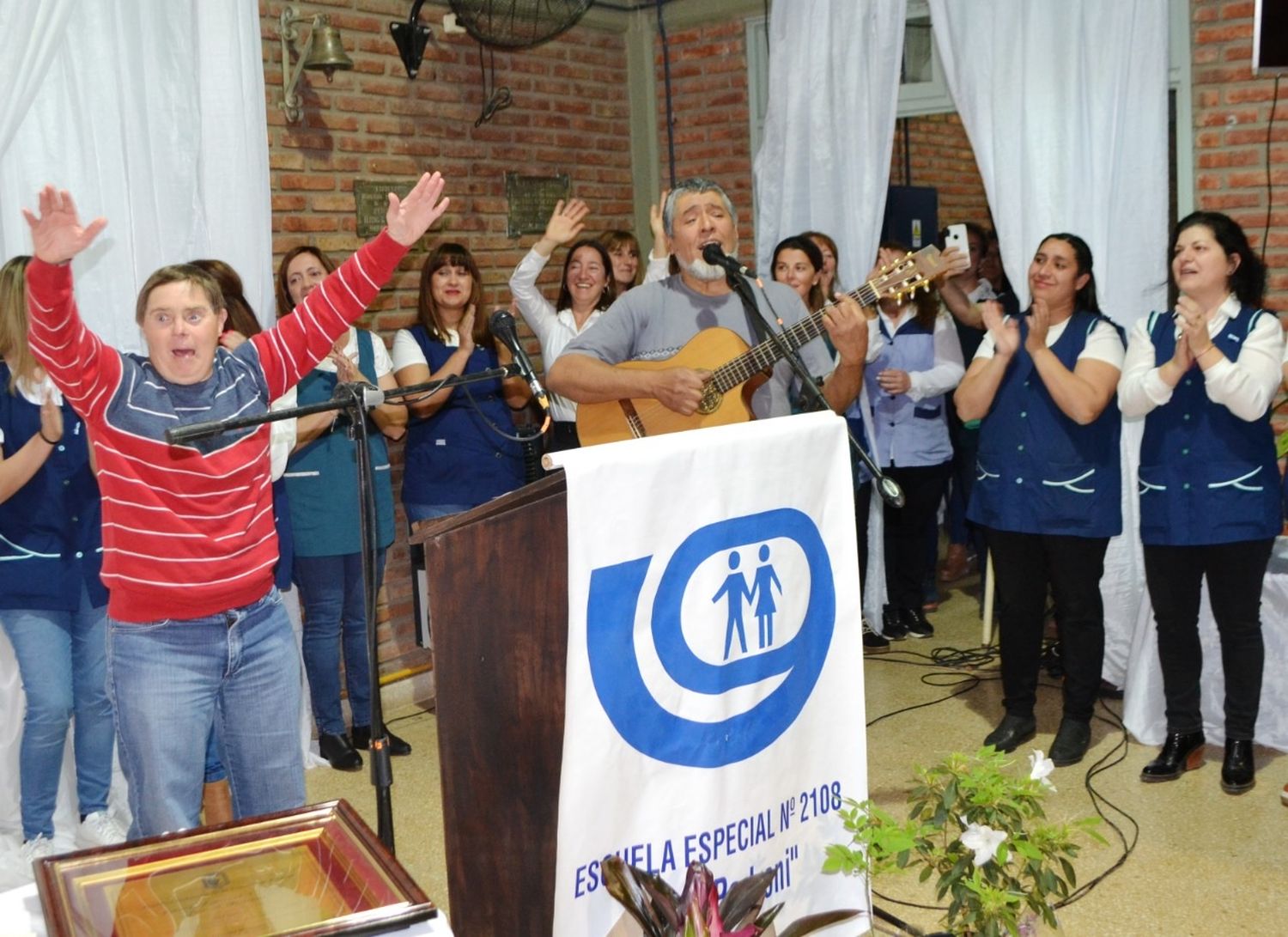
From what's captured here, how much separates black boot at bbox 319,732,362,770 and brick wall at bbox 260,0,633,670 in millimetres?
754

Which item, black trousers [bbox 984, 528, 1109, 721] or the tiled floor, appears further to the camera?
black trousers [bbox 984, 528, 1109, 721]

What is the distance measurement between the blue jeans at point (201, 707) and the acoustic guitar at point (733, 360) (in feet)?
4.24

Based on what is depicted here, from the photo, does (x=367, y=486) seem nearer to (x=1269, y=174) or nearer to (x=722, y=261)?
(x=722, y=261)

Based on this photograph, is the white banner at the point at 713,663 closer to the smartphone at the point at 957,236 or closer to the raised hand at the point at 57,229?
the raised hand at the point at 57,229

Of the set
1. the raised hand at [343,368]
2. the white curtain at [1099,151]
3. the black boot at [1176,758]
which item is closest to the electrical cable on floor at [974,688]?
the black boot at [1176,758]

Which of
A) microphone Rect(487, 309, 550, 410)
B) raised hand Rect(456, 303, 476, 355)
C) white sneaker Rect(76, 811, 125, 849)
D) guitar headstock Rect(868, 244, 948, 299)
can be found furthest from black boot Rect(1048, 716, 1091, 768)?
white sneaker Rect(76, 811, 125, 849)

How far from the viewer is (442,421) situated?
15.7ft

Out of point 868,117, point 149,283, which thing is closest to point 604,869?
point 149,283

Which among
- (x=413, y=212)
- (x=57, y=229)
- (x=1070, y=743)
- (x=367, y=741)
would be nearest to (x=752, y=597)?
(x=413, y=212)

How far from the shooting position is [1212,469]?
3.73 m

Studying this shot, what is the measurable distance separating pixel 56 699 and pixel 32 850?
1.43 ft

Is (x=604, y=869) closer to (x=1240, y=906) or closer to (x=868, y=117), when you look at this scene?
(x=1240, y=906)

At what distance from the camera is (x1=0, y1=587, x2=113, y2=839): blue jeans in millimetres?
3566

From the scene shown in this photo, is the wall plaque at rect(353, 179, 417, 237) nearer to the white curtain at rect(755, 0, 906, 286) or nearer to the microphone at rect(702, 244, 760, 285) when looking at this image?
the white curtain at rect(755, 0, 906, 286)
